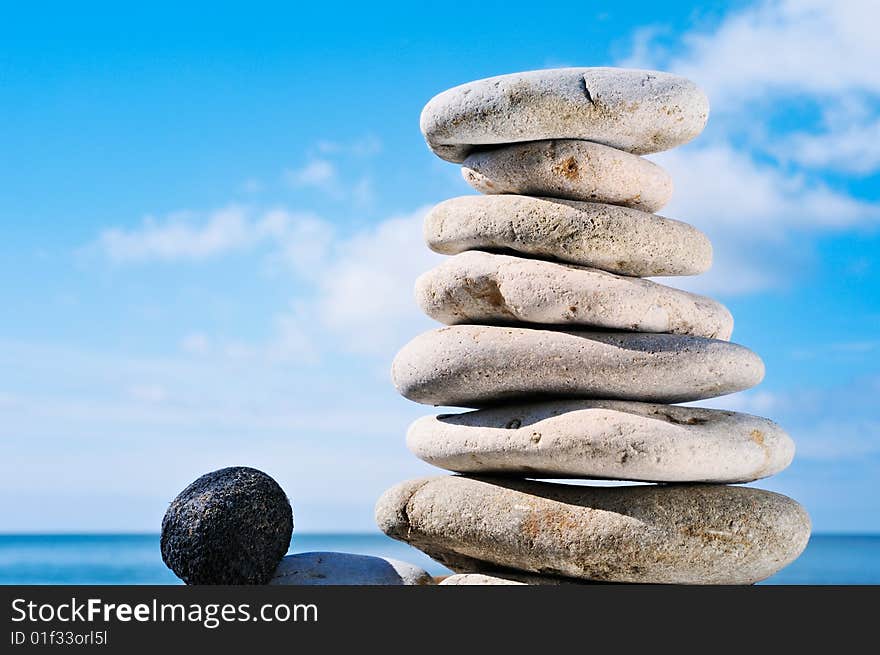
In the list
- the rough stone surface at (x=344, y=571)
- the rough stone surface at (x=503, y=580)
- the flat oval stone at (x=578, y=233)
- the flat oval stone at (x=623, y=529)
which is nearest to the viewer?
the flat oval stone at (x=623, y=529)

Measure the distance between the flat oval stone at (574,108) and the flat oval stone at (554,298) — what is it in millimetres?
932

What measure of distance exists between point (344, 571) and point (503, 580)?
146 centimetres

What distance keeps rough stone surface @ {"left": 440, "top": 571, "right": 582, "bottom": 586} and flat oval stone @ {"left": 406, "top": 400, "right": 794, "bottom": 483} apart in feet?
2.29

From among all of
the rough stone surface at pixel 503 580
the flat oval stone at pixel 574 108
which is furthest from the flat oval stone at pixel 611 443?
the flat oval stone at pixel 574 108

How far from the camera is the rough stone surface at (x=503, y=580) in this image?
700cm

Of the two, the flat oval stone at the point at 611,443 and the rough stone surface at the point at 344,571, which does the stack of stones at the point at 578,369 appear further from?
the rough stone surface at the point at 344,571

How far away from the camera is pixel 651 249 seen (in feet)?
24.3
